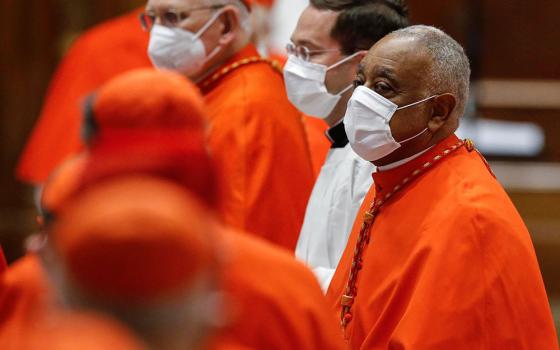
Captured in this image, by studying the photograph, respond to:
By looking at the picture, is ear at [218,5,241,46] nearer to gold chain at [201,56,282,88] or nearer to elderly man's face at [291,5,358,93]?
gold chain at [201,56,282,88]

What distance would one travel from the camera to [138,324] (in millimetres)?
1261

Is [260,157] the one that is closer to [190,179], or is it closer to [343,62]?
[343,62]

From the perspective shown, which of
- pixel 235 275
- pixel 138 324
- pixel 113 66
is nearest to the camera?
pixel 138 324

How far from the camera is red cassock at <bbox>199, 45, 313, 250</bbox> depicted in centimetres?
386

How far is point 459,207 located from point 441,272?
0.53 feet

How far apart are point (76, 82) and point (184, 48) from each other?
7.54 ft

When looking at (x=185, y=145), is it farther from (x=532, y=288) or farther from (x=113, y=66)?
(x=113, y=66)

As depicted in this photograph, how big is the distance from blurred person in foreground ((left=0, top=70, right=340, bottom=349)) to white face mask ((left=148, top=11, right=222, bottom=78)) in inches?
83.4

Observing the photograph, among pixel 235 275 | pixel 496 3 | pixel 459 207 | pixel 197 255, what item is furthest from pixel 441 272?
pixel 496 3

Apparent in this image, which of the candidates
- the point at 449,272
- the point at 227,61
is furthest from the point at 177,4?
the point at 449,272

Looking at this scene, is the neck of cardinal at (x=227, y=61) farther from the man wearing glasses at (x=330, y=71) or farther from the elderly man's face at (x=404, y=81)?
the elderly man's face at (x=404, y=81)

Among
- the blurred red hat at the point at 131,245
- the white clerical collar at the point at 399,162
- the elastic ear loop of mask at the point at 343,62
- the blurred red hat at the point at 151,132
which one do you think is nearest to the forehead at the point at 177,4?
the elastic ear loop of mask at the point at 343,62

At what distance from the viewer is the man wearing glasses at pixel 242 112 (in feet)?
12.7

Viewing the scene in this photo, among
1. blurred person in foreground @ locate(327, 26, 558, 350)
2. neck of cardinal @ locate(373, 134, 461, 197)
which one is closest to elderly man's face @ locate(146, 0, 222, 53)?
blurred person in foreground @ locate(327, 26, 558, 350)
